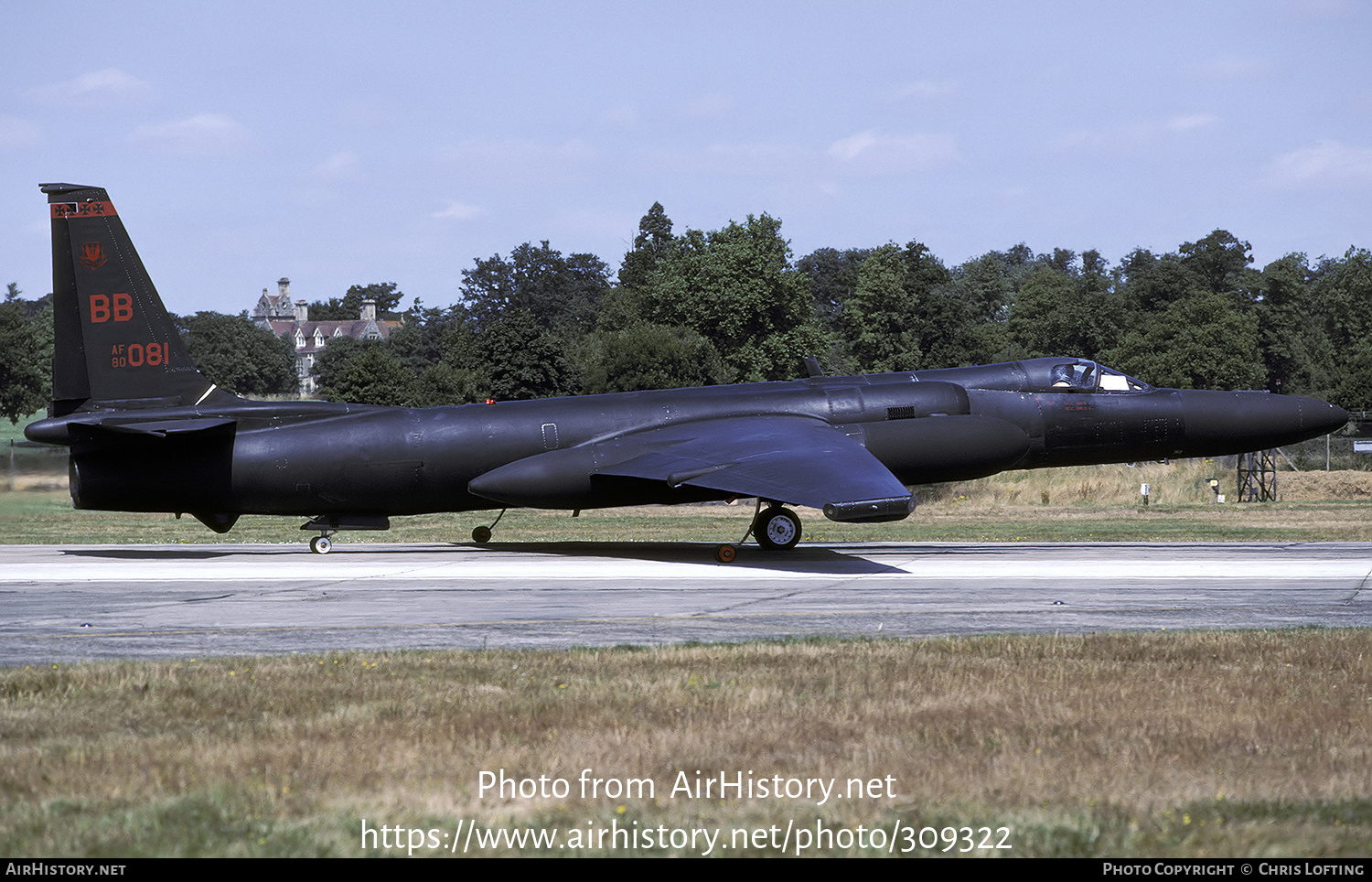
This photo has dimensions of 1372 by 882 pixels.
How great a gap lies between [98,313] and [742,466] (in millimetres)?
11780

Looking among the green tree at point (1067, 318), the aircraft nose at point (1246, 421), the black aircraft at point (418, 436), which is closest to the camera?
the black aircraft at point (418, 436)

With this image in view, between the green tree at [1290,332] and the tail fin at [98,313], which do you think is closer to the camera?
the tail fin at [98,313]

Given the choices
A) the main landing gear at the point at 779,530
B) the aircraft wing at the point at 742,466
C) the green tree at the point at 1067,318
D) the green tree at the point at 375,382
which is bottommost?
the main landing gear at the point at 779,530

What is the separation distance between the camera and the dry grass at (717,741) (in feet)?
21.5

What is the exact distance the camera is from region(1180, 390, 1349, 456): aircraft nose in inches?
975

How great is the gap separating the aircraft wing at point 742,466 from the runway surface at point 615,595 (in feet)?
4.10

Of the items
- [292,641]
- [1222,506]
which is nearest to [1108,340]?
[1222,506]

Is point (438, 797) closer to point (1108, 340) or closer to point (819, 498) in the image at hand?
point (819, 498)

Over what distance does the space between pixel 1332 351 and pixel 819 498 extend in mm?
128680

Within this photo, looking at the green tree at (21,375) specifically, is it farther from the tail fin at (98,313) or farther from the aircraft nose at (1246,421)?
the aircraft nose at (1246,421)

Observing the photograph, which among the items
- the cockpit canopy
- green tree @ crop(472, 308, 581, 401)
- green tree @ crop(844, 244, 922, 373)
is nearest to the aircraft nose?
the cockpit canopy

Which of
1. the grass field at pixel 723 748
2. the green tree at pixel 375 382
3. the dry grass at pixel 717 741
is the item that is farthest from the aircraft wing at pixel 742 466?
the green tree at pixel 375 382

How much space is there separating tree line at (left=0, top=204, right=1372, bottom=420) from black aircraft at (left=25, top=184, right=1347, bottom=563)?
68.2 m

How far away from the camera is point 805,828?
647 centimetres
